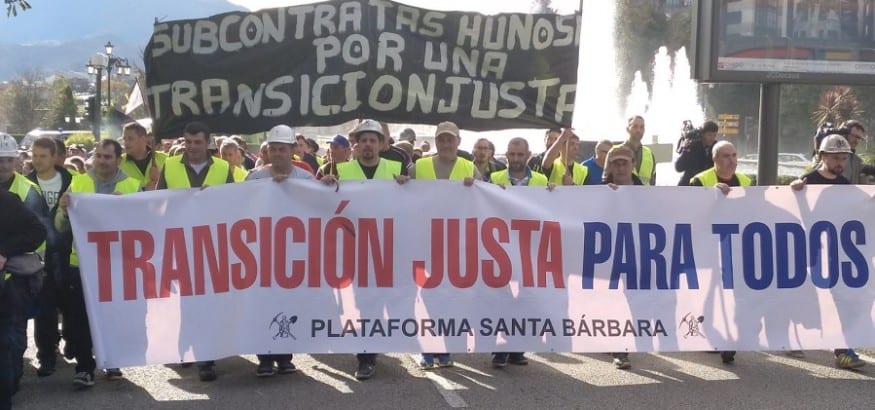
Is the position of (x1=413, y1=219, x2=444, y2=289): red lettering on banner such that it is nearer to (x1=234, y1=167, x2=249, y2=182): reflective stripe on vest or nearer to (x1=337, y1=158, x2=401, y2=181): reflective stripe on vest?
(x1=337, y1=158, x2=401, y2=181): reflective stripe on vest

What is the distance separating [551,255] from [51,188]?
158 inches

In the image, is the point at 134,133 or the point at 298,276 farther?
the point at 134,133

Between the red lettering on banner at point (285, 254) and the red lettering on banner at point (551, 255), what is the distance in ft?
5.46

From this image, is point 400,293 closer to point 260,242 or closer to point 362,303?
point 362,303

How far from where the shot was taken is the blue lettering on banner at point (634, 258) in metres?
6.75

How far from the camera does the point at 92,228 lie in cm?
647

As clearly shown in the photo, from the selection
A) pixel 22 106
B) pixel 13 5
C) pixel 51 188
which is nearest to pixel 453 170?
pixel 51 188

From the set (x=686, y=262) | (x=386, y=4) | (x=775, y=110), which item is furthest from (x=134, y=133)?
(x=775, y=110)

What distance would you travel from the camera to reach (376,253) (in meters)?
6.67

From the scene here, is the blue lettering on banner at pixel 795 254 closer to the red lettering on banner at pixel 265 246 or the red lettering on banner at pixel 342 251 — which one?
the red lettering on banner at pixel 342 251

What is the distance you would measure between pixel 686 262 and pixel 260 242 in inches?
118

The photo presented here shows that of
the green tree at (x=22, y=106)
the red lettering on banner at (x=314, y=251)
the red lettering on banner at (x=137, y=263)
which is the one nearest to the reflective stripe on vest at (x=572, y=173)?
the red lettering on banner at (x=314, y=251)

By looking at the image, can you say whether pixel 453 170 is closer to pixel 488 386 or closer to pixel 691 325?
pixel 488 386

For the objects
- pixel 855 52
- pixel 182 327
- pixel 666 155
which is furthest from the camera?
pixel 666 155
